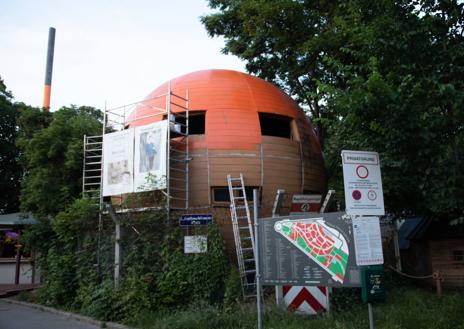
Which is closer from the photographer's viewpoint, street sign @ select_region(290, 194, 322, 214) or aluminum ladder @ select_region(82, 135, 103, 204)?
street sign @ select_region(290, 194, 322, 214)

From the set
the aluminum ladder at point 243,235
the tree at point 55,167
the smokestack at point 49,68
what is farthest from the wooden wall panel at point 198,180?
the smokestack at point 49,68

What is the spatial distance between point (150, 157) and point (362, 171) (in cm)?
784

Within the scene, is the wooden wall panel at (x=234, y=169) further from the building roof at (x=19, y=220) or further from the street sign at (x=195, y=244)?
the building roof at (x=19, y=220)

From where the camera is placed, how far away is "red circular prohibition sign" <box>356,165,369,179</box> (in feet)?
20.2

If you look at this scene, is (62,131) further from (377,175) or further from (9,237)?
(377,175)

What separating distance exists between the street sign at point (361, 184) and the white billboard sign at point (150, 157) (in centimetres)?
699

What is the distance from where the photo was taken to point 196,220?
11023 mm

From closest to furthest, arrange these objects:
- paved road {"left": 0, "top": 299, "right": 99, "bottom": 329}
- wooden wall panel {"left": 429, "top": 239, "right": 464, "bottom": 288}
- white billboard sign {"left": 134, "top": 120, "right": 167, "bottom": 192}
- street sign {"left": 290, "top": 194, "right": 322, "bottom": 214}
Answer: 1. paved road {"left": 0, "top": 299, "right": 99, "bottom": 329}
2. street sign {"left": 290, "top": 194, "right": 322, "bottom": 214}
3. white billboard sign {"left": 134, "top": 120, "right": 167, "bottom": 192}
4. wooden wall panel {"left": 429, "top": 239, "right": 464, "bottom": 288}

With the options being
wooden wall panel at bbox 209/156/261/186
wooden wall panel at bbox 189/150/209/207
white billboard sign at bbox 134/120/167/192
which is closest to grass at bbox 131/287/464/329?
wooden wall panel at bbox 189/150/209/207

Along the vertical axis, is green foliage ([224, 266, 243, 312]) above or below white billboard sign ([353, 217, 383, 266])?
below

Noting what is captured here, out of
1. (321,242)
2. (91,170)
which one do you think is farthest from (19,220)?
(321,242)

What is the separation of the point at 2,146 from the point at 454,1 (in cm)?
3530

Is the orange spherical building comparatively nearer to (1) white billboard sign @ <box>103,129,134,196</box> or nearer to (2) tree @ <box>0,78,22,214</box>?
(1) white billboard sign @ <box>103,129,134,196</box>

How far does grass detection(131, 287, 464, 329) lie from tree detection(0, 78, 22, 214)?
29.1 metres
